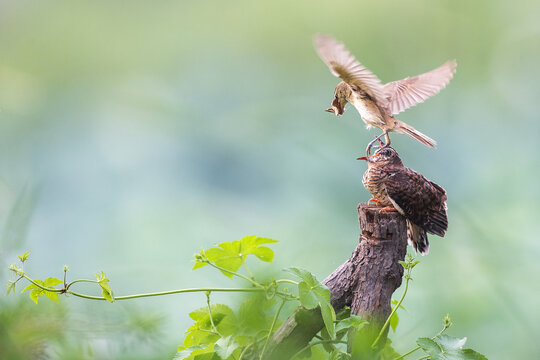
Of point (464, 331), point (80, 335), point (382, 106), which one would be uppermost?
point (382, 106)

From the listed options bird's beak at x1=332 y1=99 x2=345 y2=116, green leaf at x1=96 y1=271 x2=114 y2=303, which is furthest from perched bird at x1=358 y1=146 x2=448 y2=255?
green leaf at x1=96 y1=271 x2=114 y2=303

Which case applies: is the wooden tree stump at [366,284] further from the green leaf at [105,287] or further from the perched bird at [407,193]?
the green leaf at [105,287]

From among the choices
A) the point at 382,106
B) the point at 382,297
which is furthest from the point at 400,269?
the point at 382,106

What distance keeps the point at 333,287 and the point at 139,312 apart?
0.44 m

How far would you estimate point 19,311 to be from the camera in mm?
366

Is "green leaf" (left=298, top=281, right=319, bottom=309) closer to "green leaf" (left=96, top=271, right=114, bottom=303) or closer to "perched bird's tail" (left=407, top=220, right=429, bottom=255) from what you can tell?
"green leaf" (left=96, top=271, right=114, bottom=303)

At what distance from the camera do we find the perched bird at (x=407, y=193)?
37.3 inches

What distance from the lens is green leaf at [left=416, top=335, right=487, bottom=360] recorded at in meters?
0.73

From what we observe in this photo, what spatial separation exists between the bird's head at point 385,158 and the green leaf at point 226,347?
427 mm

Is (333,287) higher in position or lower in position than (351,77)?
lower

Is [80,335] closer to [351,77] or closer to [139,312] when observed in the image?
[139,312]

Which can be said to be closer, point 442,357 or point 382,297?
point 442,357

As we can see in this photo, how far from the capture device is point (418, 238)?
41.3 inches

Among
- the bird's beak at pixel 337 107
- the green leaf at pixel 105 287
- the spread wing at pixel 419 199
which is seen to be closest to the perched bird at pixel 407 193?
the spread wing at pixel 419 199
